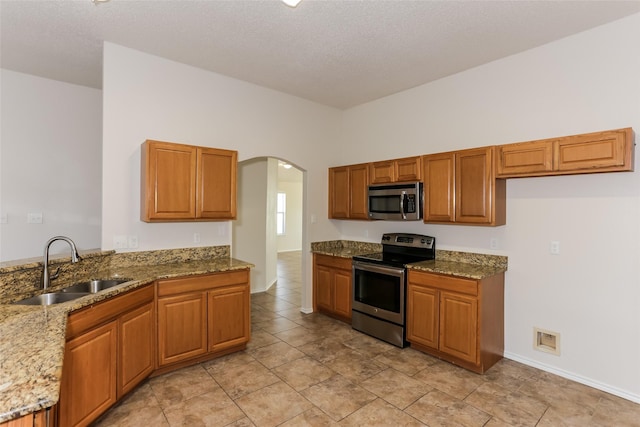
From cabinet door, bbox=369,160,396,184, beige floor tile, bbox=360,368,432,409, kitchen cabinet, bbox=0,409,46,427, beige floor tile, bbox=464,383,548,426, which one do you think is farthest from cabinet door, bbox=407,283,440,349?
kitchen cabinet, bbox=0,409,46,427

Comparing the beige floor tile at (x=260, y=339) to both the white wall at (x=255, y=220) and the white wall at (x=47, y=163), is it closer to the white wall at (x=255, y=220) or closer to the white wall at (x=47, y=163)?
the white wall at (x=255, y=220)

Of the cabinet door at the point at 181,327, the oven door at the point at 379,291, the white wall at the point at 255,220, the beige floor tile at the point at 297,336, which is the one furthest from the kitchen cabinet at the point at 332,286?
the cabinet door at the point at 181,327

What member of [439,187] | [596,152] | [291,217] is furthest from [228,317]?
[291,217]

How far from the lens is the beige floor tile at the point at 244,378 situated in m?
2.84

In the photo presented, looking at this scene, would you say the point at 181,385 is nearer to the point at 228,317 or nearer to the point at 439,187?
the point at 228,317

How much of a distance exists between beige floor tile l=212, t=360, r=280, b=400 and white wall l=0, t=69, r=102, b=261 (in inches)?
108

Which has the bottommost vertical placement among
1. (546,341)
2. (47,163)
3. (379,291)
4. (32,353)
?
(546,341)

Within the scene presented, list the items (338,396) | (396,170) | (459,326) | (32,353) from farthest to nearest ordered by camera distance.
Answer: (396,170) < (459,326) < (338,396) < (32,353)

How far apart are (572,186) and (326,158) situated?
10.5 ft

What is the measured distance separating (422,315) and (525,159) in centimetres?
186

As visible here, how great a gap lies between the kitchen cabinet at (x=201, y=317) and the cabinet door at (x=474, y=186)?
2.43 meters

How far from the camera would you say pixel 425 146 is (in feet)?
14.0

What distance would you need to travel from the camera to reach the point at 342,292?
4.55m

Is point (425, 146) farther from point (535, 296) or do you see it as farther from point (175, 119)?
point (175, 119)
